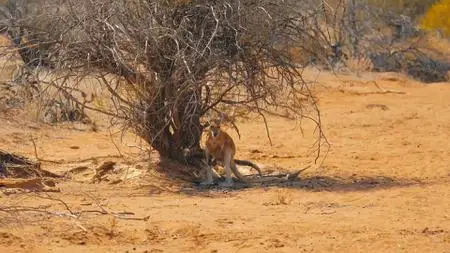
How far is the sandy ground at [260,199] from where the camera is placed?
335 inches

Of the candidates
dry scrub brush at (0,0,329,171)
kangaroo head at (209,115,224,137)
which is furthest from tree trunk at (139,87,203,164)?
kangaroo head at (209,115,224,137)

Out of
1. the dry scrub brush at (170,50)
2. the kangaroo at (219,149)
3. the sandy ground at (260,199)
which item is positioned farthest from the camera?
the kangaroo at (219,149)

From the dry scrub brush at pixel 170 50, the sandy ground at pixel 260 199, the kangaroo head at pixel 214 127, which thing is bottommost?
the sandy ground at pixel 260 199

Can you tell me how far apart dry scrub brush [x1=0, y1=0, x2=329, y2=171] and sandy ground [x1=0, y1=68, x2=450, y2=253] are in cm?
94

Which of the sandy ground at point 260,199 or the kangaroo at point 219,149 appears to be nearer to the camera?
the sandy ground at point 260,199

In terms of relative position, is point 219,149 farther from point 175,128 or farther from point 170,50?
point 170,50

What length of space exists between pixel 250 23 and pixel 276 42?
2.03ft

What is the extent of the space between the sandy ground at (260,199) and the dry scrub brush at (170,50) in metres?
0.94

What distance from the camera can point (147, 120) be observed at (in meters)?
13.0

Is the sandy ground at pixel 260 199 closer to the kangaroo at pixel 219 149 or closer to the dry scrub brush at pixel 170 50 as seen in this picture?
the kangaroo at pixel 219 149

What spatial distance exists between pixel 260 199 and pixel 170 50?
235 centimetres

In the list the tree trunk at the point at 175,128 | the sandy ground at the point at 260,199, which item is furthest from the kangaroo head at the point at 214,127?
the sandy ground at the point at 260,199

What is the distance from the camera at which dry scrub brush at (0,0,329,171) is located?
12109 mm

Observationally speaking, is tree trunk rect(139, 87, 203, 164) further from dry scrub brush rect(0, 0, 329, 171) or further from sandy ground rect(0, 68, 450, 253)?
sandy ground rect(0, 68, 450, 253)
